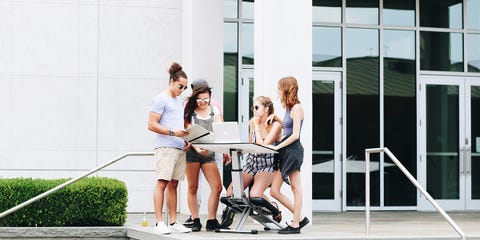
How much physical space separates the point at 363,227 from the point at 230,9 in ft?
19.5

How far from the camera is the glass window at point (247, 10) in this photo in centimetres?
1670

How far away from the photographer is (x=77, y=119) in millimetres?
15383

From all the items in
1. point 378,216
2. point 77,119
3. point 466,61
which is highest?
point 466,61

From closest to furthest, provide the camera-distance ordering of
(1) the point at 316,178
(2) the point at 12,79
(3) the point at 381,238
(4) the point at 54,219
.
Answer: (3) the point at 381,238, (4) the point at 54,219, (2) the point at 12,79, (1) the point at 316,178

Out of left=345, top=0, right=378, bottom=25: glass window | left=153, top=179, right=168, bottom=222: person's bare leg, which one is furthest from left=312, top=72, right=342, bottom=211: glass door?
left=153, top=179, right=168, bottom=222: person's bare leg

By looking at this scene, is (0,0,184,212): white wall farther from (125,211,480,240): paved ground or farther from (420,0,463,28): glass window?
(420,0,463,28): glass window

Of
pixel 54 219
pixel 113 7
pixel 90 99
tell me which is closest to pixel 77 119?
pixel 90 99

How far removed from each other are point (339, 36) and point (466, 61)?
8.52 feet

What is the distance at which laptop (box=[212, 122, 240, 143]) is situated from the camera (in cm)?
1007

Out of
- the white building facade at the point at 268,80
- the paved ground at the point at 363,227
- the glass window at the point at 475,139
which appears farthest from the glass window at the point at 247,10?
the glass window at the point at 475,139

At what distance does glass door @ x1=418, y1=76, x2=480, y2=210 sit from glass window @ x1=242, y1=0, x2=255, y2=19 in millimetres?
3551

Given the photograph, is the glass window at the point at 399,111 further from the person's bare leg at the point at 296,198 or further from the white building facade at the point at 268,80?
the person's bare leg at the point at 296,198

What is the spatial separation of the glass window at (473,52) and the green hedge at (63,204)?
8838mm

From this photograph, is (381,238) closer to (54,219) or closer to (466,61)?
(54,219)
